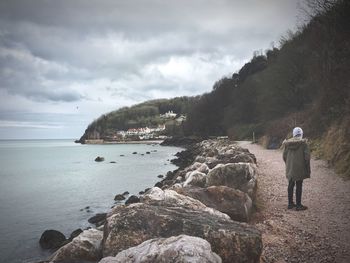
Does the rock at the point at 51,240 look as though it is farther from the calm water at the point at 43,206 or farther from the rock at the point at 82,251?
the rock at the point at 82,251

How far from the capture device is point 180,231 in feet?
15.9

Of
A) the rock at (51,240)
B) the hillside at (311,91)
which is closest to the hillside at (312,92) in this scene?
the hillside at (311,91)

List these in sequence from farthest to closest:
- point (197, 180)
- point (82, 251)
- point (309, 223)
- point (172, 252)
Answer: point (197, 180)
point (309, 223)
point (82, 251)
point (172, 252)

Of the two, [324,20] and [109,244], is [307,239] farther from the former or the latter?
[324,20]

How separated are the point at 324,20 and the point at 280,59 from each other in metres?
16.9

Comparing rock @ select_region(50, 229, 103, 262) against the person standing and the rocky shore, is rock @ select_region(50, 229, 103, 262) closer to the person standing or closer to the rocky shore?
the rocky shore

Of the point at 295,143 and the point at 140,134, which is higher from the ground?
the point at 140,134

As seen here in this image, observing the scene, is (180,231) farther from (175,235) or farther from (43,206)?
(43,206)

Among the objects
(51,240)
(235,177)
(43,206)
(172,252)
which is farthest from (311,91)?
(172,252)

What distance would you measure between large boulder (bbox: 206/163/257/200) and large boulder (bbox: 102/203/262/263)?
12.9 feet

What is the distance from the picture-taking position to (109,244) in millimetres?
4867

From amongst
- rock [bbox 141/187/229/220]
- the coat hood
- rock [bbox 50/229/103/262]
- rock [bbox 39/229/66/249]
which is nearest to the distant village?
rock [bbox 39/229/66/249]

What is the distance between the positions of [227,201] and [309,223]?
6.01 feet

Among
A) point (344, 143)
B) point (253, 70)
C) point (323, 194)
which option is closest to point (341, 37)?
point (344, 143)
